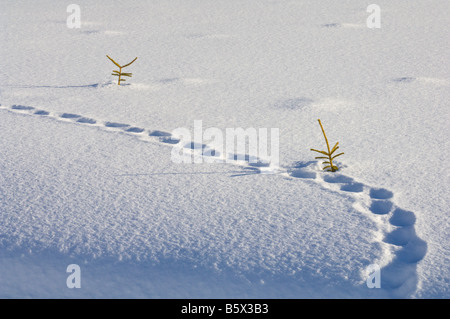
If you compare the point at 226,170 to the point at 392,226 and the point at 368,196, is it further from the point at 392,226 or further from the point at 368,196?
the point at 392,226

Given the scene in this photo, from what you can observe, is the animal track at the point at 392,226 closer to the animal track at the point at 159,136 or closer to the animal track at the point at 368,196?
the animal track at the point at 368,196

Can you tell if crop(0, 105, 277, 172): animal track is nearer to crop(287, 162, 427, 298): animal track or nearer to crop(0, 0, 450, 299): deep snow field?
crop(0, 0, 450, 299): deep snow field

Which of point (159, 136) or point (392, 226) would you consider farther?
point (159, 136)

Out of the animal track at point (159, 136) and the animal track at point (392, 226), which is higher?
the animal track at point (159, 136)

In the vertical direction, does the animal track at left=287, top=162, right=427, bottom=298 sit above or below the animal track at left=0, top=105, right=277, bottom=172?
below

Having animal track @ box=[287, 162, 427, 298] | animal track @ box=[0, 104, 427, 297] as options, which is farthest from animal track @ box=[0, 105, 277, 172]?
animal track @ box=[287, 162, 427, 298]

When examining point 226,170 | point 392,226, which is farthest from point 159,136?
point 392,226

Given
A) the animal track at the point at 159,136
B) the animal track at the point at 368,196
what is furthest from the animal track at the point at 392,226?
the animal track at the point at 159,136

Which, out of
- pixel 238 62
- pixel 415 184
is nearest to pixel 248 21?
pixel 238 62
